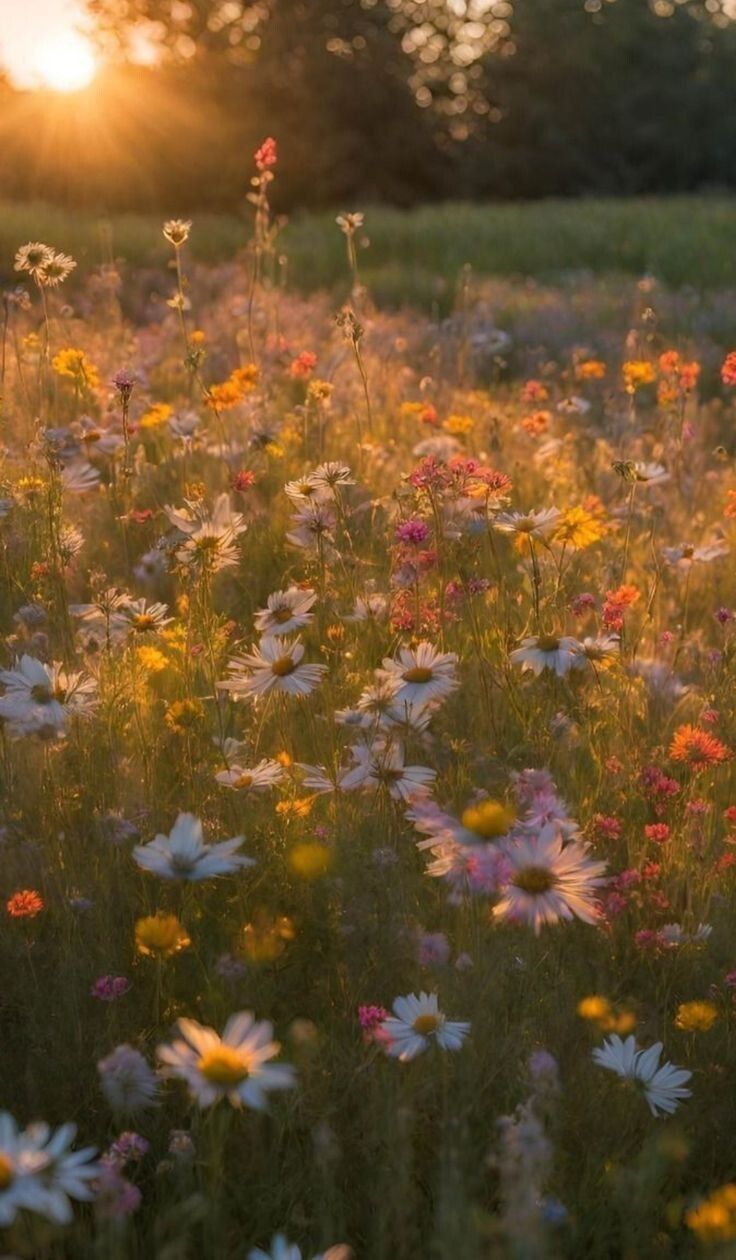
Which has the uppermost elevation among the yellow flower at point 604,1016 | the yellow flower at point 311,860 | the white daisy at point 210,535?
the white daisy at point 210,535

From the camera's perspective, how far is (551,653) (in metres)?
2.37

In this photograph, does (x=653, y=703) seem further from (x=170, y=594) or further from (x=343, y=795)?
(x=170, y=594)

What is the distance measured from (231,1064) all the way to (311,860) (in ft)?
2.52

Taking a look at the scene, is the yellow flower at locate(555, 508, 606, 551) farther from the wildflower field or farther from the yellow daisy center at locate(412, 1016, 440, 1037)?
the yellow daisy center at locate(412, 1016, 440, 1037)

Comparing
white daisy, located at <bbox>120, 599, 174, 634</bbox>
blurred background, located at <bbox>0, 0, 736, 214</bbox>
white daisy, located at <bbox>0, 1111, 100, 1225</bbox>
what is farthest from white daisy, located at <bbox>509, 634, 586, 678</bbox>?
blurred background, located at <bbox>0, 0, 736, 214</bbox>

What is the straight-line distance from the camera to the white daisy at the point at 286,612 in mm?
2309

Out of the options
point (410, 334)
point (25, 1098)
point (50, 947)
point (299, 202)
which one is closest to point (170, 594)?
point (50, 947)

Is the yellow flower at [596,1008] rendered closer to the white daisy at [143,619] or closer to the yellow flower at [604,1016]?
the yellow flower at [604,1016]

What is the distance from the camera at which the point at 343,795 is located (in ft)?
7.44

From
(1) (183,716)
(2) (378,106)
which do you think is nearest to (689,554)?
(1) (183,716)

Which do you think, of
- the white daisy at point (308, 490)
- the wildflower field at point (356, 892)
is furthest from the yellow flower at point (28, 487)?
the white daisy at point (308, 490)

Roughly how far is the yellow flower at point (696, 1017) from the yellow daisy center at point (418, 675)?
2.22 feet

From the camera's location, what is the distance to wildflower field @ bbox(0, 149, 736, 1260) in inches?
61.8

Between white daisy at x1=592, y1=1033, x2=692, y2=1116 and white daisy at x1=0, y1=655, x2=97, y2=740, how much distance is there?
1.02 metres
